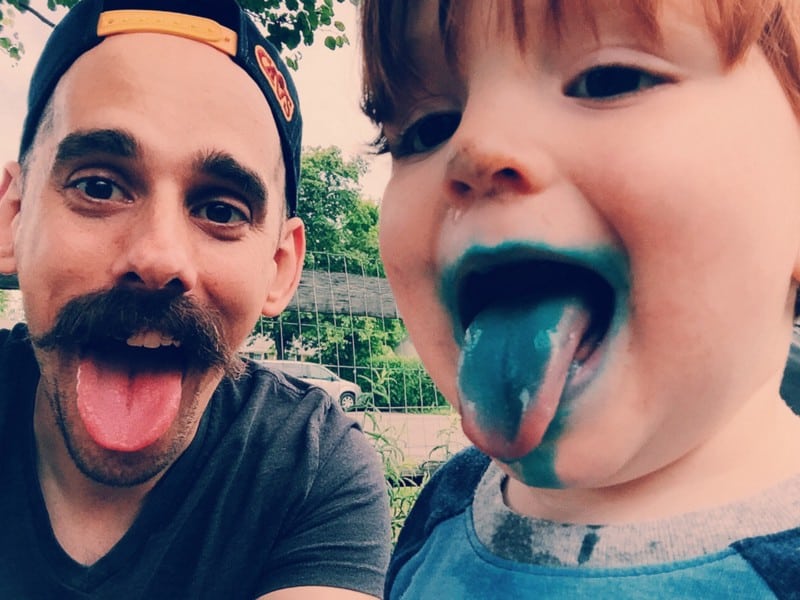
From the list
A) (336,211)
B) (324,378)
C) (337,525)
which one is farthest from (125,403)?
(336,211)

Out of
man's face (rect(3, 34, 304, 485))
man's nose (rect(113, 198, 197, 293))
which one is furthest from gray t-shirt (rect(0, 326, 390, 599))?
man's nose (rect(113, 198, 197, 293))

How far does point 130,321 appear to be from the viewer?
4.36 ft

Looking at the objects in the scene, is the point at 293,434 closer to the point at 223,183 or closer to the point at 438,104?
the point at 223,183

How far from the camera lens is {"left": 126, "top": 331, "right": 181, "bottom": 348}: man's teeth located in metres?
1.36

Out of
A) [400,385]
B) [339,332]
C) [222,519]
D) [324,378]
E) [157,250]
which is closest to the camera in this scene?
[157,250]

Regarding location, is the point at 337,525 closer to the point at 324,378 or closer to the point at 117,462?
the point at 117,462

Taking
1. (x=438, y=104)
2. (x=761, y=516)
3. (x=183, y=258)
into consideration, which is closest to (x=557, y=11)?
(x=438, y=104)

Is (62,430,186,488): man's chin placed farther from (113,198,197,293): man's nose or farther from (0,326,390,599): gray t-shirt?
(113,198,197,293): man's nose

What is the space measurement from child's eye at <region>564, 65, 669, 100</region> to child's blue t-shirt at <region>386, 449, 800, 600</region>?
413 mm

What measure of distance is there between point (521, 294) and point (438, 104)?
247 mm

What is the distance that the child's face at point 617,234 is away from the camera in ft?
1.94

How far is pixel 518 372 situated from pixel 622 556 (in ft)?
0.76

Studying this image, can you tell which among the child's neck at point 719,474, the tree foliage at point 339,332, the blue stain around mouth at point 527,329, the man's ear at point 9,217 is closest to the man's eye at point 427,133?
the blue stain around mouth at point 527,329

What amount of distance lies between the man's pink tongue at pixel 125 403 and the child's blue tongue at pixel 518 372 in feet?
2.92
